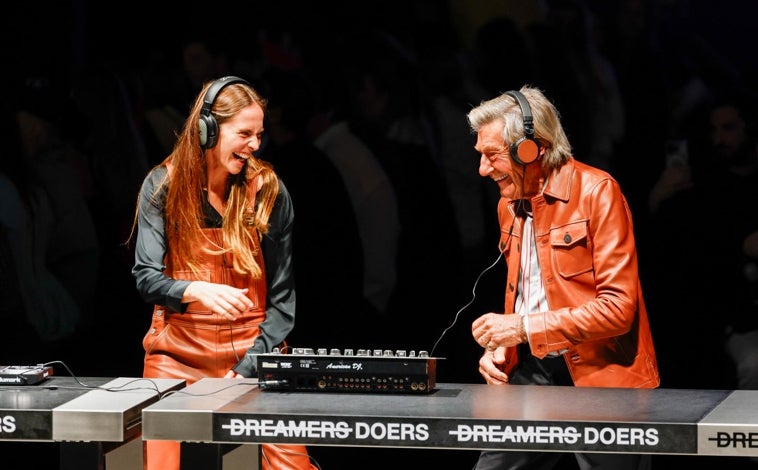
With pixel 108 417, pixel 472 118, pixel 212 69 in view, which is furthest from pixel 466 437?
pixel 212 69

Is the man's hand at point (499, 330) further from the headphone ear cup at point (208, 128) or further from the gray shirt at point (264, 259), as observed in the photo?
the headphone ear cup at point (208, 128)

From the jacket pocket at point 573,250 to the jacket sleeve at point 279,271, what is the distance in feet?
3.16

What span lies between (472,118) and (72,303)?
3.13 m

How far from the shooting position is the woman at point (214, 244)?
13.8ft

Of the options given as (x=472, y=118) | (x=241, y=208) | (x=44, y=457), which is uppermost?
(x=472, y=118)

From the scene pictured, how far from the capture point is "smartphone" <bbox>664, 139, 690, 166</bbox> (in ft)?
19.1

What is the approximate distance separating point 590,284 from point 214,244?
1.29 m

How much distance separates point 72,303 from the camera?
644 cm

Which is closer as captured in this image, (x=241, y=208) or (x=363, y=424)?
(x=363, y=424)

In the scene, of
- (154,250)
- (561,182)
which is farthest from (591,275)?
(154,250)

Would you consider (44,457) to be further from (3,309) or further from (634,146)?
(634,146)

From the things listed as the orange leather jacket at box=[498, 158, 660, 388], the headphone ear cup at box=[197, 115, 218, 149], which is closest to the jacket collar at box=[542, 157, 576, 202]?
the orange leather jacket at box=[498, 158, 660, 388]

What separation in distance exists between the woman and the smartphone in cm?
234

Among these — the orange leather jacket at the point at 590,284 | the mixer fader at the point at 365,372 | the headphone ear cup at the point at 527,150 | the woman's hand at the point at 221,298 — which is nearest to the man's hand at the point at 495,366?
the orange leather jacket at the point at 590,284
